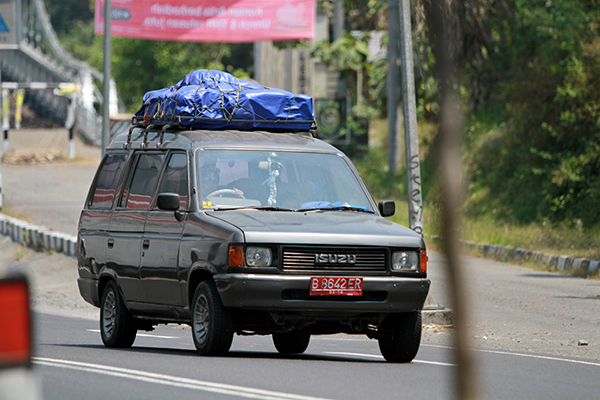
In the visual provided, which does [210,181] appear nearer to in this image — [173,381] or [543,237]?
[173,381]

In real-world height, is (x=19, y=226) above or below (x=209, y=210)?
below

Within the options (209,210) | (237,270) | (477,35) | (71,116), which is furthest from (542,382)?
(71,116)

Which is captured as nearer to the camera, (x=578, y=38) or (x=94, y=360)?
(x=94, y=360)

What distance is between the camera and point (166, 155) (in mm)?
9016

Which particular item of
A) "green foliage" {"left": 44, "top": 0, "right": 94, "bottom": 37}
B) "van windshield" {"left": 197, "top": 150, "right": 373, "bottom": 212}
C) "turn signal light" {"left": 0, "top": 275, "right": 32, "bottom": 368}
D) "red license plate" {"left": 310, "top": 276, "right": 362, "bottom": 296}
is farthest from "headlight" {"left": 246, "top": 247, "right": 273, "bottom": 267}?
"green foliage" {"left": 44, "top": 0, "right": 94, "bottom": 37}

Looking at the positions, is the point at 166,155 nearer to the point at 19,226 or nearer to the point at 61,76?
the point at 19,226

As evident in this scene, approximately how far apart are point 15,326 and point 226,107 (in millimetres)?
7108

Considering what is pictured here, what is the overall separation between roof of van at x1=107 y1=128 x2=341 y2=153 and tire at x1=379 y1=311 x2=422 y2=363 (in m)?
1.69

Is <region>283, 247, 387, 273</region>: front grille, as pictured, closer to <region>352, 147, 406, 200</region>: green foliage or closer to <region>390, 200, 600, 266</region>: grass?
<region>390, 200, 600, 266</region>: grass

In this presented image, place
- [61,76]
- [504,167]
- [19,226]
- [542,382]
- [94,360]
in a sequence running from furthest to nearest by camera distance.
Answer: [61,76], [504,167], [19,226], [94,360], [542,382]

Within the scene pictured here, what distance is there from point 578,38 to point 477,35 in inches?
238

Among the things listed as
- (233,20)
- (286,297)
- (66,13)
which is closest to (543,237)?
(286,297)

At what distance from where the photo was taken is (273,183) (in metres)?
8.60

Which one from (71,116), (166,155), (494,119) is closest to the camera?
(166,155)
